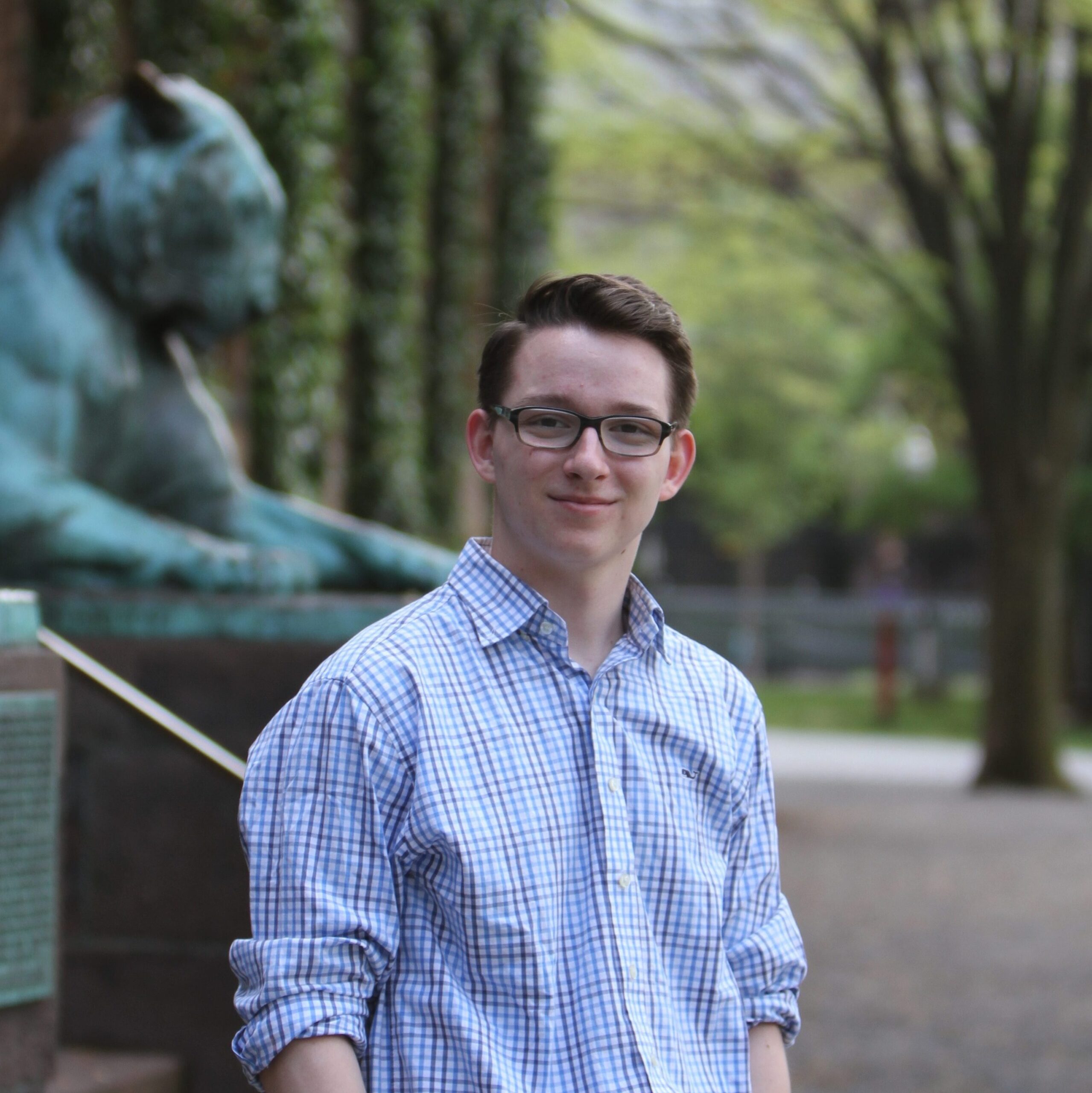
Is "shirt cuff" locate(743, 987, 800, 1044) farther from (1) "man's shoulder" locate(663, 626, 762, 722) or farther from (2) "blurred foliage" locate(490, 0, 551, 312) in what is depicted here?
(2) "blurred foliage" locate(490, 0, 551, 312)

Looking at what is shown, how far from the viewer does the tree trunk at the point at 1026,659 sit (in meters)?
16.1

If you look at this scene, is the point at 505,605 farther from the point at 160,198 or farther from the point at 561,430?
the point at 160,198

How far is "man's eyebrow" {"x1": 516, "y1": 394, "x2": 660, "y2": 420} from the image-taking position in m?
2.05

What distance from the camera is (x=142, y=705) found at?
3.43 metres

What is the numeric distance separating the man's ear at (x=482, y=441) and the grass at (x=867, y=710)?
21.6m

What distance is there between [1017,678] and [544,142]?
21.8 feet

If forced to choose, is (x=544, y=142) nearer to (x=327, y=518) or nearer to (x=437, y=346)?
(x=437, y=346)

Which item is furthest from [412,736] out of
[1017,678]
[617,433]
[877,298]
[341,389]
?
[877,298]

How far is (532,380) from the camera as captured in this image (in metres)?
2.06

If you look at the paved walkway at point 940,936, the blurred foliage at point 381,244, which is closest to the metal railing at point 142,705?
the paved walkway at point 940,936

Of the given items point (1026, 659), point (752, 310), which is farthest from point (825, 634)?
point (1026, 659)

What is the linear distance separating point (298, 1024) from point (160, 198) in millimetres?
→ 3887

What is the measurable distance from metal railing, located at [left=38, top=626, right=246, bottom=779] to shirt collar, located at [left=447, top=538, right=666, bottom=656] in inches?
43.9

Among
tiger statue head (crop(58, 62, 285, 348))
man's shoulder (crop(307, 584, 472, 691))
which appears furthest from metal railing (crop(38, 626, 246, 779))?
tiger statue head (crop(58, 62, 285, 348))
